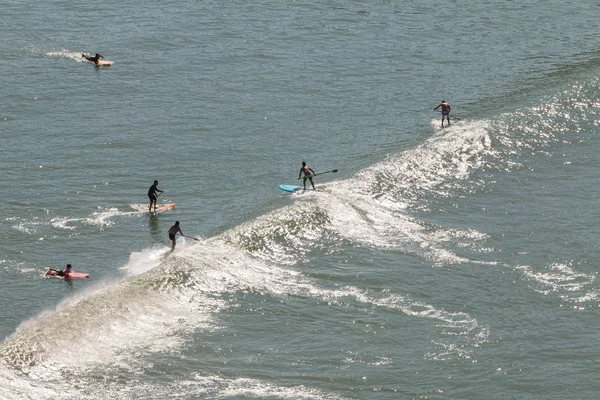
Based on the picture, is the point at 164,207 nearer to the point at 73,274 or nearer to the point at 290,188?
the point at 290,188

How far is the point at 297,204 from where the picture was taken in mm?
59188

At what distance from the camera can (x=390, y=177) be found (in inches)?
2494

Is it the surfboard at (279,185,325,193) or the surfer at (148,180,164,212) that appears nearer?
the surfer at (148,180,164,212)

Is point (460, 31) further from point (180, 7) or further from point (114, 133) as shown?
point (114, 133)

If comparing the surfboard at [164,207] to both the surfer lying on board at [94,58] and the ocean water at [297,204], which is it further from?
the surfer lying on board at [94,58]

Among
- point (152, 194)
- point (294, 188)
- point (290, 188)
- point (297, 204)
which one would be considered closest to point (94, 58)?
point (152, 194)

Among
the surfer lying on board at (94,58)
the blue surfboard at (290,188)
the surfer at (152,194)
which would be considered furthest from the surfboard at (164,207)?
the surfer lying on board at (94,58)

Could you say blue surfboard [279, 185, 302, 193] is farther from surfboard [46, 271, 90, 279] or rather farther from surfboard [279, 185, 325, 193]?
surfboard [46, 271, 90, 279]

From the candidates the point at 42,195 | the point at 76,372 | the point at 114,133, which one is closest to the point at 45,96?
the point at 114,133

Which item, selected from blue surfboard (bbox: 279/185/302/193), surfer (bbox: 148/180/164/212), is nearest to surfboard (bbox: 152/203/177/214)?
surfer (bbox: 148/180/164/212)

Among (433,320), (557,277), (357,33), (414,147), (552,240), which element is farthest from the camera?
(357,33)

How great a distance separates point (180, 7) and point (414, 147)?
37.8 meters

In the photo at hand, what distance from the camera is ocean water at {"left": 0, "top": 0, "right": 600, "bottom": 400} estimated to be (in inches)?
1724

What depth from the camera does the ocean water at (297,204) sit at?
43.8 m
